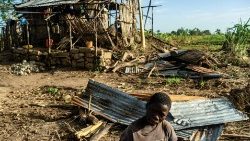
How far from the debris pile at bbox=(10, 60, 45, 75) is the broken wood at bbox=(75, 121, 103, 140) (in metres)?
7.94

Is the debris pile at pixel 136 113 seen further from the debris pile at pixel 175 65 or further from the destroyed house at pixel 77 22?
the destroyed house at pixel 77 22

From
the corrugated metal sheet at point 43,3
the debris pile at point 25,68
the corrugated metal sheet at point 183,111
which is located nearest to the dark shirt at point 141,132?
the corrugated metal sheet at point 183,111

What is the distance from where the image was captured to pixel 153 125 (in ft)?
11.2

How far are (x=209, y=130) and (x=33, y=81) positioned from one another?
7.61 metres

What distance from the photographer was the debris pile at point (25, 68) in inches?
615

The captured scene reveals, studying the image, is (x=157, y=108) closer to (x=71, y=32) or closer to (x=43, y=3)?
(x=71, y=32)

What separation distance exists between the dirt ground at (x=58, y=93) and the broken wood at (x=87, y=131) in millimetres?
276

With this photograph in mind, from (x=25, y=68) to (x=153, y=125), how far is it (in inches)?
510

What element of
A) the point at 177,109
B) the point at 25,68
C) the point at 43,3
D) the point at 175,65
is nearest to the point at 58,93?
the point at 177,109

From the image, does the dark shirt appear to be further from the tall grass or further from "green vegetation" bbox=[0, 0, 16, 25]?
"green vegetation" bbox=[0, 0, 16, 25]

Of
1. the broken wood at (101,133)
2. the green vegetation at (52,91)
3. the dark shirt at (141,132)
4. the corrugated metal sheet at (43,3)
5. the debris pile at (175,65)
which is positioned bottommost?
the broken wood at (101,133)

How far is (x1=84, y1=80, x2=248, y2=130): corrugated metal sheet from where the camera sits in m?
8.34

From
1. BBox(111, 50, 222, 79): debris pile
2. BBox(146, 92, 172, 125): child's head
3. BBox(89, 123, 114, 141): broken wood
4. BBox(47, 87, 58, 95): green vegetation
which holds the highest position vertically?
BBox(146, 92, 172, 125): child's head

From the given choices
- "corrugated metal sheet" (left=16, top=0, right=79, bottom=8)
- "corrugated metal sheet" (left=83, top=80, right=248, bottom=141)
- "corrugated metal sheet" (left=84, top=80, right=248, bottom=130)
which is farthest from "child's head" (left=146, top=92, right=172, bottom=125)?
"corrugated metal sheet" (left=16, top=0, right=79, bottom=8)
